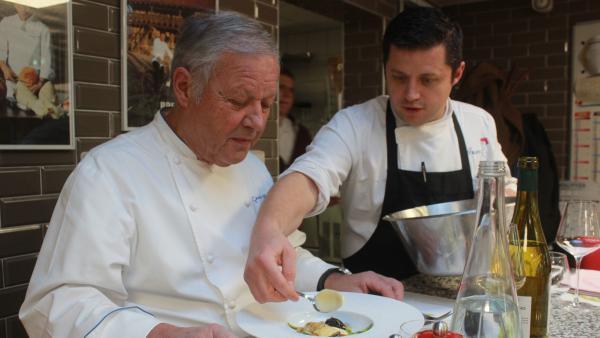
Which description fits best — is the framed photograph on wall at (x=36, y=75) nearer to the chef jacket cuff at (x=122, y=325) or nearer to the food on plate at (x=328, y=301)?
the chef jacket cuff at (x=122, y=325)

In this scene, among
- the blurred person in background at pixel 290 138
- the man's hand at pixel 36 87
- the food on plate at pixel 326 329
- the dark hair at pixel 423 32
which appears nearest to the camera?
the food on plate at pixel 326 329

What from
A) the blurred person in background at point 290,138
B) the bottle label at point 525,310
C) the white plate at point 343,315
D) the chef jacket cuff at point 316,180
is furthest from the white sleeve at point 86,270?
the blurred person in background at point 290,138

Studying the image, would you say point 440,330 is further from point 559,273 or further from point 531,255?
point 559,273

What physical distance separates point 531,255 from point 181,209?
742 millimetres

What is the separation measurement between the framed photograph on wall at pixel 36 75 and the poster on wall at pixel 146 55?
226 millimetres

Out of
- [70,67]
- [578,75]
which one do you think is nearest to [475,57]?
[578,75]

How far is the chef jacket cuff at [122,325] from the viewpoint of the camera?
86 centimetres

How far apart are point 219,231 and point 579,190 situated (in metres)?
3.34

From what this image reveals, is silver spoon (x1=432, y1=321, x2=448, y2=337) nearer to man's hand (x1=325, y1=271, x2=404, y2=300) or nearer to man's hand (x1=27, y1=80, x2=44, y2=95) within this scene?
man's hand (x1=325, y1=271, x2=404, y2=300)

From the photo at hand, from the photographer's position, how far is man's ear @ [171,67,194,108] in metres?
1.17

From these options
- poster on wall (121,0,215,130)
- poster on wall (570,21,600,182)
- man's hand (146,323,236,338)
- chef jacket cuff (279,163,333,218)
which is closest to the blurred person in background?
poster on wall (121,0,215,130)

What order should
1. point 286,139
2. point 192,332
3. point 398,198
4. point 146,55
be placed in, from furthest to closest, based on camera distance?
point 286,139
point 146,55
point 398,198
point 192,332

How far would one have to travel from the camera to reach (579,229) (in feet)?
3.93

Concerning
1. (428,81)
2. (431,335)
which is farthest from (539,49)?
(431,335)
